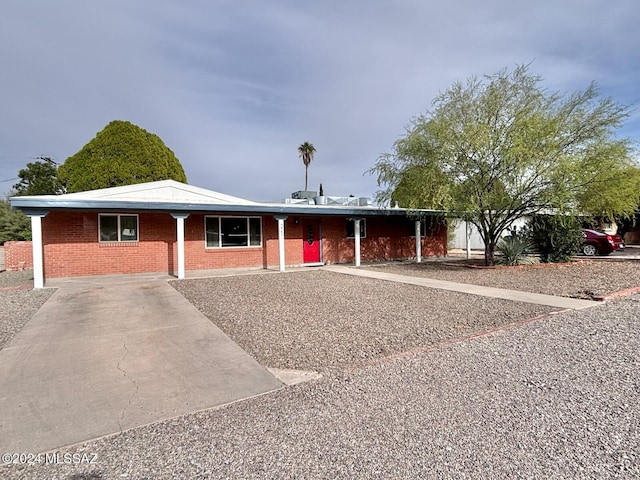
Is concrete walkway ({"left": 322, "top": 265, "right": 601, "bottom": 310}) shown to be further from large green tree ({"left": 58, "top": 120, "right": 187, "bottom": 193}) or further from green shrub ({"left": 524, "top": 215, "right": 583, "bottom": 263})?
large green tree ({"left": 58, "top": 120, "right": 187, "bottom": 193})

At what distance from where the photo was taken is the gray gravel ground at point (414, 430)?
96.7 inches

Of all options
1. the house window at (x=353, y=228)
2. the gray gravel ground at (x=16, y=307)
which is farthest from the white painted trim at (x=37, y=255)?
the house window at (x=353, y=228)

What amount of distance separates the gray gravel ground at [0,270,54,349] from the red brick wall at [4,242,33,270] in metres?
7.42

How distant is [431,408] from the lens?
3.25 m

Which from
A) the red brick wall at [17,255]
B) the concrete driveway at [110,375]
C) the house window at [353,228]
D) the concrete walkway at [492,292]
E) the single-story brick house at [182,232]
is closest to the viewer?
the concrete driveway at [110,375]

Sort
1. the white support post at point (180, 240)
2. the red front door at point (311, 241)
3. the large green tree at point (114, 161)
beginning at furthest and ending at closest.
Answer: the large green tree at point (114, 161)
the red front door at point (311, 241)
the white support post at point (180, 240)

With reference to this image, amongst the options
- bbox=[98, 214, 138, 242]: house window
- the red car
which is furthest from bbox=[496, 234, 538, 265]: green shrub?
bbox=[98, 214, 138, 242]: house window

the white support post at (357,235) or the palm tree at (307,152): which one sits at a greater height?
the palm tree at (307,152)

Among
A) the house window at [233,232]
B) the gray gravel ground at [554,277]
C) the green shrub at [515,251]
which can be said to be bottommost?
the gray gravel ground at [554,277]

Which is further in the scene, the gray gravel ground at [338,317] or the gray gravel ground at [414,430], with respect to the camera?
the gray gravel ground at [338,317]

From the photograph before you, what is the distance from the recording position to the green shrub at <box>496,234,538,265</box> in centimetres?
1438

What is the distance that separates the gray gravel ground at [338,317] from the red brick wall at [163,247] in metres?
3.52

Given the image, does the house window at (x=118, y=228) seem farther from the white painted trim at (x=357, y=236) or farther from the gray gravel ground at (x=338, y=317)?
the white painted trim at (x=357, y=236)

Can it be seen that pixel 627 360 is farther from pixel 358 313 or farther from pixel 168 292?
pixel 168 292
